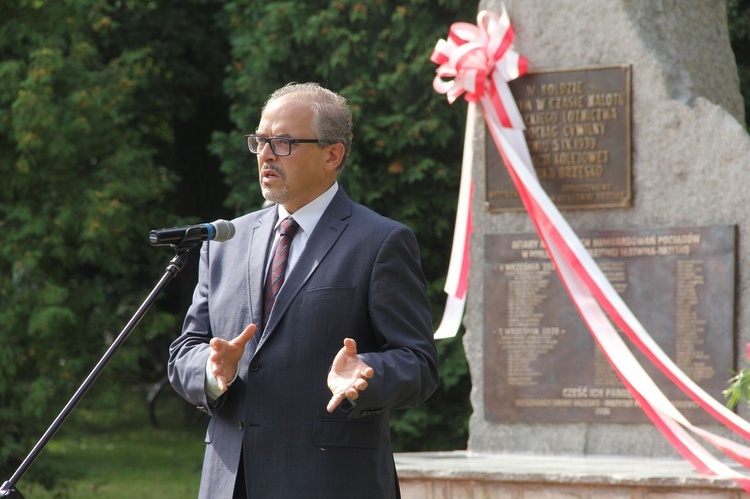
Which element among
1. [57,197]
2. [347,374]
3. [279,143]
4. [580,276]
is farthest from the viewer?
[57,197]

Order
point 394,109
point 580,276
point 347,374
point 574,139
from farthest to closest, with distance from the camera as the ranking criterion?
point 394,109 < point 574,139 < point 580,276 < point 347,374

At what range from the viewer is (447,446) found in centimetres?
991

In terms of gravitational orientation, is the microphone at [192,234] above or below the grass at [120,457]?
above

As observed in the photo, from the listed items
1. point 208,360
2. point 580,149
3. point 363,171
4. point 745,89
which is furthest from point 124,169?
point 208,360

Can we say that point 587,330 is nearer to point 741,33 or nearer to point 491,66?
point 491,66

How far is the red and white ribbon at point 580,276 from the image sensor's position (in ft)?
18.3

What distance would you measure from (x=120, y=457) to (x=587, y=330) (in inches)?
308

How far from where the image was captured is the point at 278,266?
3.18 metres

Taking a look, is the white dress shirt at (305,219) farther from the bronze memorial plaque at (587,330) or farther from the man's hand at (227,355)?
the bronze memorial plaque at (587,330)

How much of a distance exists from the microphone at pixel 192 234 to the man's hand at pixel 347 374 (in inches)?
20.1

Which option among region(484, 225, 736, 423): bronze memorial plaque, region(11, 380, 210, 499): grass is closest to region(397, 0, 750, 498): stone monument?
region(484, 225, 736, 423): bronze memorial plaque

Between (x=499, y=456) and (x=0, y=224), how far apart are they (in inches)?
211

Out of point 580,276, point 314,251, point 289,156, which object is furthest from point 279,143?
point 580,276

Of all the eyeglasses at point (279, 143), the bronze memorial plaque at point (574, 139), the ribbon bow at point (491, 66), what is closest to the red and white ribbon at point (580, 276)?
the ribbon bow at point (491, 66)
